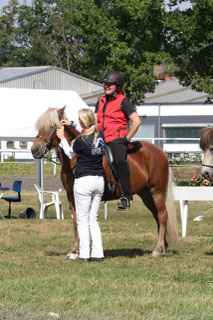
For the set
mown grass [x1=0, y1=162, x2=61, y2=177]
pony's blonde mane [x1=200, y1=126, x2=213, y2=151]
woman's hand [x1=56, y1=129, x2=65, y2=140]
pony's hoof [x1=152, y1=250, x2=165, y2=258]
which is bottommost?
mown grass [x1=0, y1=162, x2=61, y2=177]

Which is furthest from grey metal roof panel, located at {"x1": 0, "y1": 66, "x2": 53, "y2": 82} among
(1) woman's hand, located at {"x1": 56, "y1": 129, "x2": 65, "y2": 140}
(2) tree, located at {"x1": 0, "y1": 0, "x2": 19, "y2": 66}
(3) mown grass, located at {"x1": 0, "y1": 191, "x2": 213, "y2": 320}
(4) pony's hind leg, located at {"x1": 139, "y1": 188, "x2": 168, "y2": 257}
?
(1) woman's hand, located at {"x1": 56, "y1": 129, "x2": 65, "y2": 140}

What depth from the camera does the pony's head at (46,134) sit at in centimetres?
977

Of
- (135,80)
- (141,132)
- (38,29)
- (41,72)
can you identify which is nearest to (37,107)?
(135,80)

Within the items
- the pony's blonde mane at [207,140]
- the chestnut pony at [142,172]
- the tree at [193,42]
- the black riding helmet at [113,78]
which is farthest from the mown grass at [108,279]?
the tree at [193,42]

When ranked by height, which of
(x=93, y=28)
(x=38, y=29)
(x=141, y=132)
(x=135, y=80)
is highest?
(x=38, y=29)

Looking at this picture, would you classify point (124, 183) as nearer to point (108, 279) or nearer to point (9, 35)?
point (108, 279)

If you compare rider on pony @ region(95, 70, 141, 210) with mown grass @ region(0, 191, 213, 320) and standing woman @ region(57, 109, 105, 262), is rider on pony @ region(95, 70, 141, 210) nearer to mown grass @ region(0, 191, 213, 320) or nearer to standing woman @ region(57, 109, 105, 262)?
standing woman @ region(57, 109, 105, 262)

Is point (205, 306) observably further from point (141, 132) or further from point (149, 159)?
point (141, 132)

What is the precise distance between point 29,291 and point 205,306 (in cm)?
178

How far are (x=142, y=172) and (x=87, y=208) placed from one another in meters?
1.27

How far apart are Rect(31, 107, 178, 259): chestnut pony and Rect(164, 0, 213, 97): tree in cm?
2358

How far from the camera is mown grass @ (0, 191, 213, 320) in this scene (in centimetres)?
630

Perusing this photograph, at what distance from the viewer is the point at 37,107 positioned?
62.8 feet

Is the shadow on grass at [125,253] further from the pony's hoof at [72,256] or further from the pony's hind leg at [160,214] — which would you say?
the pony's hoof at [72,256]
